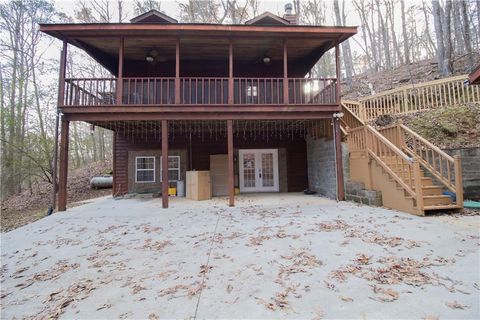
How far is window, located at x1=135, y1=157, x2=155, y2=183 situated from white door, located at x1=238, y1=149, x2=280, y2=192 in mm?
4076

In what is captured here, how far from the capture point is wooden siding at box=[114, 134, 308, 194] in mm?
10492

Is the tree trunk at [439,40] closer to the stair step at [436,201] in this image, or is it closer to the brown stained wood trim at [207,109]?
the brown stained wood trim at [207,109]

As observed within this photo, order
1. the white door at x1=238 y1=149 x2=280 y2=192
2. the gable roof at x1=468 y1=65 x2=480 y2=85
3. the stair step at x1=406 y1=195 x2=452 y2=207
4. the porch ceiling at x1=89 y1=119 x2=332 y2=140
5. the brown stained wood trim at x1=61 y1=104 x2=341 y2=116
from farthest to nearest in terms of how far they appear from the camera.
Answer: the white door at x1=238 y1=149 x2=280 y2=192, the porch ceiling at x1=89 y1=119 x2=332 y2=140, the brown stained wood trim at x1=61 y1=104 x2=341 y2=116, the stair step at x1=406 y1=195 x2=452 y2=207, the gable roof at x1=468 y1=65 x2=480 y2=85

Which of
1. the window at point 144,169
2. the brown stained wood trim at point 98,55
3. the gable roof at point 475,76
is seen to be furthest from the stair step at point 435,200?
the brown stained wood trim at point 98,55

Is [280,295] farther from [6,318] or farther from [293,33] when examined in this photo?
[293,33]

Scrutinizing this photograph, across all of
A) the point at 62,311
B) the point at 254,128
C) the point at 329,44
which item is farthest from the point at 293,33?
the point at 62,311

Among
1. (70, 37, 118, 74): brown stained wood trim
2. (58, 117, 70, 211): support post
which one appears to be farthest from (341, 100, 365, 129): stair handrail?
(70, 37, 118, 74): brown stained wood trim

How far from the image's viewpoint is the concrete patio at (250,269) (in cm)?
212

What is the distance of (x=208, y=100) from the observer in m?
8.79

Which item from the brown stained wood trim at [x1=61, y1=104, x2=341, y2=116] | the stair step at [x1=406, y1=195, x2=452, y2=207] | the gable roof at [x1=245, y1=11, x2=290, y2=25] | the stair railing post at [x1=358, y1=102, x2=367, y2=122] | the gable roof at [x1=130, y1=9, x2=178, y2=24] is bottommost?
the stair step at [x1=406, y1=195, x2=452, y2=207]

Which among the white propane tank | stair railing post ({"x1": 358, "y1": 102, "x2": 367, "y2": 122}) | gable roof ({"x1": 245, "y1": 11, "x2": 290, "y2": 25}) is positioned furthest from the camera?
the white propane tank

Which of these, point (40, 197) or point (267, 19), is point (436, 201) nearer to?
point (267, 19)

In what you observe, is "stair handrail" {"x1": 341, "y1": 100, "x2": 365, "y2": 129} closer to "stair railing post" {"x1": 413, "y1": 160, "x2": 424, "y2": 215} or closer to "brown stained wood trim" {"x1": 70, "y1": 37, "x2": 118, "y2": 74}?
"stair railing post" {"x1": 413, "y1": 160, "x2": 424, "y2": 215}

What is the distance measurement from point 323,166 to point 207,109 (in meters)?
4.91
